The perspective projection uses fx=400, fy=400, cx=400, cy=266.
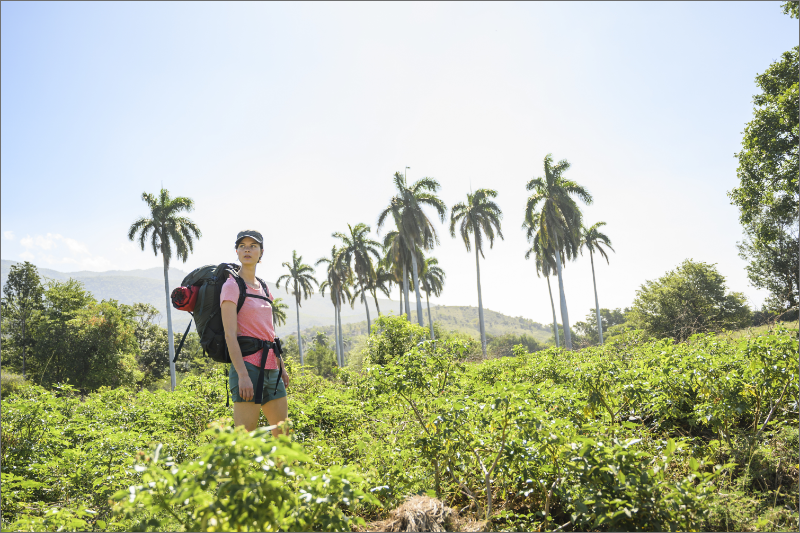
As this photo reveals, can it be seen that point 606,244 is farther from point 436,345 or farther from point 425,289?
point 436,345

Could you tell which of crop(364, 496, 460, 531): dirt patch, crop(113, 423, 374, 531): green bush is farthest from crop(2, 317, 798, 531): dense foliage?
crop(364, 496, 460, 531): dirt patch

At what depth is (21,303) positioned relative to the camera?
29.8 metres

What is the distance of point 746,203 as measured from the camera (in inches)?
549

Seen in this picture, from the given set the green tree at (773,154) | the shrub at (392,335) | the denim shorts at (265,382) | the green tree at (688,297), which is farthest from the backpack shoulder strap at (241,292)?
the green tree at (688,297)

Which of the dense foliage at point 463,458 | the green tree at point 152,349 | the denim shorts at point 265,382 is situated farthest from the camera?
the green tree at point 152,349

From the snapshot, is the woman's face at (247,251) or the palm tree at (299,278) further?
the palm tree at (299,278)

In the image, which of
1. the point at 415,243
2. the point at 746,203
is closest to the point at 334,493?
the point at 746,203

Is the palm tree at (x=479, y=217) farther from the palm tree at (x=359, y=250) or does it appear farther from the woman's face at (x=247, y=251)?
the woman's face at (x=247, y=251)

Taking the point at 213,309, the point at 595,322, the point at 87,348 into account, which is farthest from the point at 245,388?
the point at 595,322

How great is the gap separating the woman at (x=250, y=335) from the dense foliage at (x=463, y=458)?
46 cm

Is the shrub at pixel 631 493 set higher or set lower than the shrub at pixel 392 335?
lower

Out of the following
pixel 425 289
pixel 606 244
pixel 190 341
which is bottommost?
pixel 190 341

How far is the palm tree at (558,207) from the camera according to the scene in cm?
2697

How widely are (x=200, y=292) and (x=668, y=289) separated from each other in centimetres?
3373
